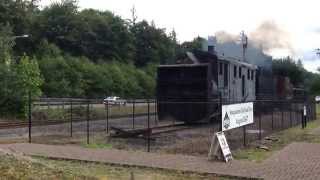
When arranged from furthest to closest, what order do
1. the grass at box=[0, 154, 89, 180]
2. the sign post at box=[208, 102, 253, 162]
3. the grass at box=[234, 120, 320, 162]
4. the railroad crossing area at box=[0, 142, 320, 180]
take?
the grass at box=[234, 120, 320, 162]
the sign post at box=[208, 102, 253, 162]
the railroad crossing area at box=[0, 142, 320, 180]
the grass at box=[0, 154, 89, 180]

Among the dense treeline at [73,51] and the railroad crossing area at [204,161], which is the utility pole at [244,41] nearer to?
the dense treeline at [73,51]

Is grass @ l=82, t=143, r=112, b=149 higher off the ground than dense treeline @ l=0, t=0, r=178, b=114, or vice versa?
dense treeline @ l=0, t=0, r=178, b=114

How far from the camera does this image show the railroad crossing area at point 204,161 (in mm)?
12586

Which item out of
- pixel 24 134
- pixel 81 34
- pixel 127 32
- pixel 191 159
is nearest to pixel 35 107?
pixel 24 134

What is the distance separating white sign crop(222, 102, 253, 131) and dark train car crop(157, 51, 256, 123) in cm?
755

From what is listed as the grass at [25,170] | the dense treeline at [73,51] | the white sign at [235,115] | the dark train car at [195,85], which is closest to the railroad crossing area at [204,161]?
the white sign at [235,115]

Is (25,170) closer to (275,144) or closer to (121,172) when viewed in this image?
(121,172)

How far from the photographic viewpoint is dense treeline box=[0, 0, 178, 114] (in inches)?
1369

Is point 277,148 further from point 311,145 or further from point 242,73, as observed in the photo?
point 242,73

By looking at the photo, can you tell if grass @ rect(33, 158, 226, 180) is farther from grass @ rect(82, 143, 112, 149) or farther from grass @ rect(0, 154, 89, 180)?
grass @ rect(82, 143, 112, 149)

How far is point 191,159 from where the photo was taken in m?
14.7

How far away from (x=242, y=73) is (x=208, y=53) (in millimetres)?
4314

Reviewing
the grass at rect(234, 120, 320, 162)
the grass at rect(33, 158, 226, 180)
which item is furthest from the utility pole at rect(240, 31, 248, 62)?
the grass at rect(33, 158, 226, 180)

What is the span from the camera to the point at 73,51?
9944 centimetres
